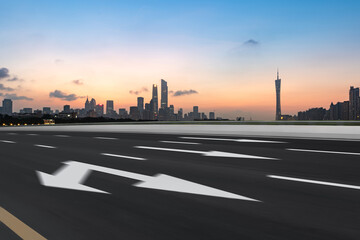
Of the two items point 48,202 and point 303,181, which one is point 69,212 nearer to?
point 48,202

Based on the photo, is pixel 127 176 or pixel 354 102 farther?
pixel 354 102

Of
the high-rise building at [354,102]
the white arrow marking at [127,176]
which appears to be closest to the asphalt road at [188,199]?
the white arrow marking at [127,176]

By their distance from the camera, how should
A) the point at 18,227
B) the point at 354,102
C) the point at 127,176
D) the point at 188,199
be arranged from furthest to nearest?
the point at 354,102, the point at 127,176, the point at 188,199, the point at 18,227

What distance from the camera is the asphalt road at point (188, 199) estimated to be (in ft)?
11.5

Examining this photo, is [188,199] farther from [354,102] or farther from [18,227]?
[354,102]

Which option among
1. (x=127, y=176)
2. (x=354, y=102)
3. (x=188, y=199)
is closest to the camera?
(x=188, y=199)

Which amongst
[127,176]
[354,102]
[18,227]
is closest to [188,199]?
[127,176]

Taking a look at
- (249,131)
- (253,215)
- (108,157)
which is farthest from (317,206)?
(249,131)

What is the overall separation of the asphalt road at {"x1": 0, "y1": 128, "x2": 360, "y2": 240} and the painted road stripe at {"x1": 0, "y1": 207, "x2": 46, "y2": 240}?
63mm

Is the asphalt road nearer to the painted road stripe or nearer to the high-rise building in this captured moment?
the painted road stripe

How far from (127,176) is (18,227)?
3.02 meters

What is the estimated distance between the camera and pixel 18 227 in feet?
12.2

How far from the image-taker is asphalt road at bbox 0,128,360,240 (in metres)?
3.50

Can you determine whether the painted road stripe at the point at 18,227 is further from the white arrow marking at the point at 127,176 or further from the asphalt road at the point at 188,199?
the white arrow marking at the point at 127,176
